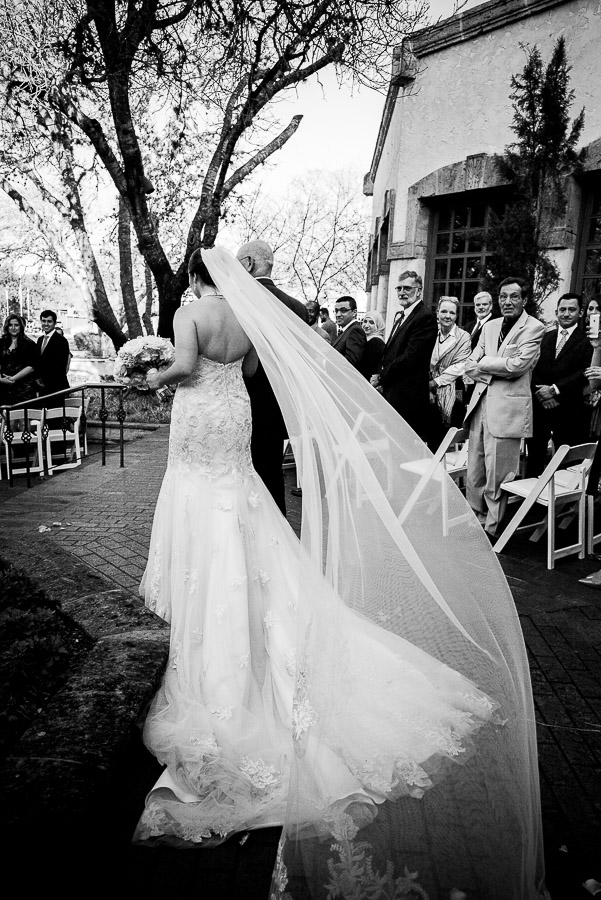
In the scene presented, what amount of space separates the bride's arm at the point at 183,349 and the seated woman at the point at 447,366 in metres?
4.35

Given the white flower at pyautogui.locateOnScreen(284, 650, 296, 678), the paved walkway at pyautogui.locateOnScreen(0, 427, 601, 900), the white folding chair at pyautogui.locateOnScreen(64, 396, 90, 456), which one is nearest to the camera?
the paved walkway at pyautogui.locateOnScreen(0, 427, 601, 900)

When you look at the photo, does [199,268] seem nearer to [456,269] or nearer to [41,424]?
[41,424]

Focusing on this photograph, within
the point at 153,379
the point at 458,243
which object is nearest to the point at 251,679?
the point at 153,379

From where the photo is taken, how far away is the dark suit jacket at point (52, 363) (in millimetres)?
8664

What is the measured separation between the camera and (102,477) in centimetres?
750

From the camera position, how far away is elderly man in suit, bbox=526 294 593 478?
19.5ft

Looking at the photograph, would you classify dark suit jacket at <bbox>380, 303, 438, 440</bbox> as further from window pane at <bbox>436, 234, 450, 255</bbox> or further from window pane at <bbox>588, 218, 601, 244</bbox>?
window pane at <bbox>436, 234, 450, 255</bbox>

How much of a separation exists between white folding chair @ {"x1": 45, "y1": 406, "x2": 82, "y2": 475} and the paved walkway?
146cm

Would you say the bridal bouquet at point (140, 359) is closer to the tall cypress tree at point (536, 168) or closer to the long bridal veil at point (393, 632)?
the long bridal veil at point (393, 632)

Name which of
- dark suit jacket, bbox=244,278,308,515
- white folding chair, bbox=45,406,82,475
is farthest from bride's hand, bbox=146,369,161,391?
white folding chair, bbox=45,406,82,475

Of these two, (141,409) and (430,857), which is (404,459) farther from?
(141,409)

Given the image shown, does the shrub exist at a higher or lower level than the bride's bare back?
lower

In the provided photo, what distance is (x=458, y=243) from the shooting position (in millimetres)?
10008

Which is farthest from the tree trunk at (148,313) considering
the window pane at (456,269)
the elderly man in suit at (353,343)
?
the elderly man in suit at (353,343)
